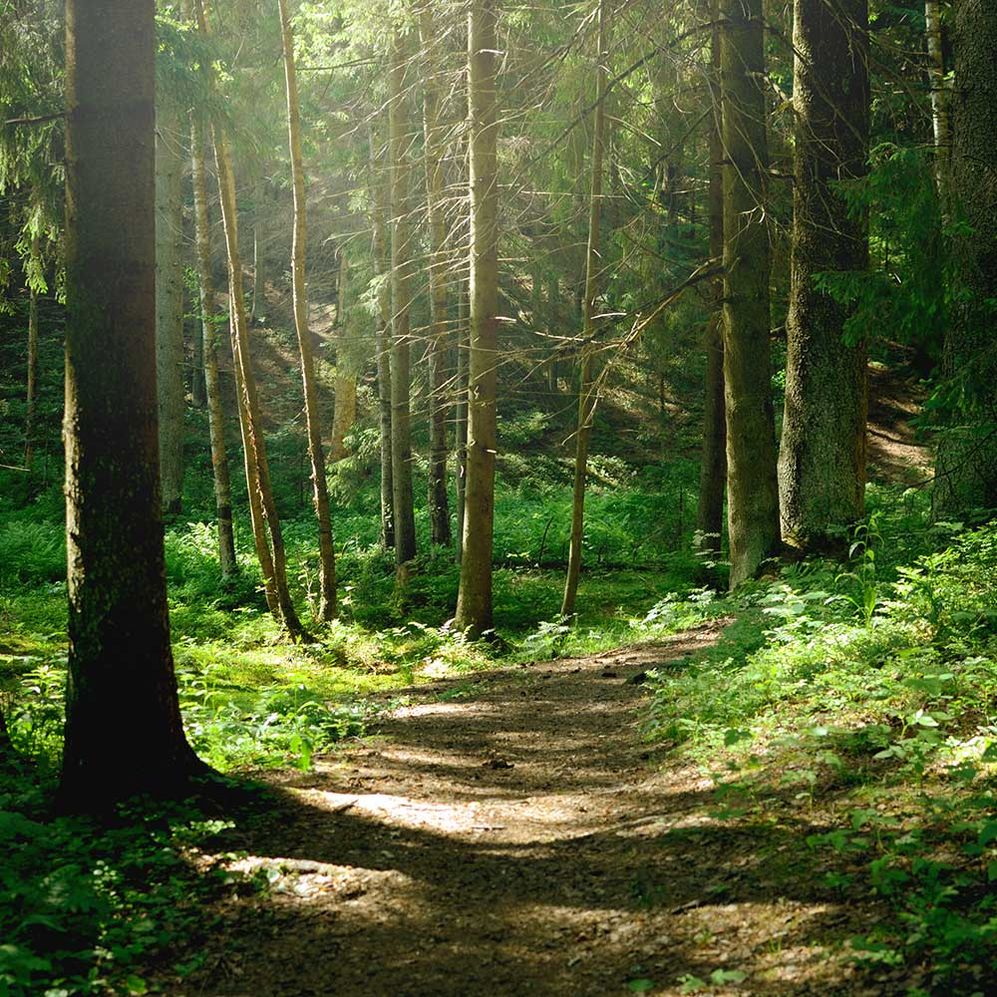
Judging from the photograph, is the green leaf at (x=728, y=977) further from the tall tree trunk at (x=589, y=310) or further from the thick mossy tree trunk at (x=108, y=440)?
the tall tree trunk at (x=589, y=310)

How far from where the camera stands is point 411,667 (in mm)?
10891

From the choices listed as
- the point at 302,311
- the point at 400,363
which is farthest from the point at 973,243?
the point at 400,363

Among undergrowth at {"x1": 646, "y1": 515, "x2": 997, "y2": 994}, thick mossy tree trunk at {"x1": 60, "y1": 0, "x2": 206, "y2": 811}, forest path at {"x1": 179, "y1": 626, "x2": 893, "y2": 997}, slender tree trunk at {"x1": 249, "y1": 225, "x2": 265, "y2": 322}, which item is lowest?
forest path at {"x1": 179, "y1": 626, "x2": 893, "y2": 997}

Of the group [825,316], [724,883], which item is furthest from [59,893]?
[825,316]

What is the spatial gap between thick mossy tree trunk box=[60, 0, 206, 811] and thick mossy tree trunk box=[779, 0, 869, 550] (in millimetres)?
6823

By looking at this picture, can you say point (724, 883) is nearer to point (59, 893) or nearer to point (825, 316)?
point (59, 893)

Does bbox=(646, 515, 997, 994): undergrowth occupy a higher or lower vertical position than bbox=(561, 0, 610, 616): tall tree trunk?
lower

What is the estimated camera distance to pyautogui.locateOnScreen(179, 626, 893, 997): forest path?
10.5 ft

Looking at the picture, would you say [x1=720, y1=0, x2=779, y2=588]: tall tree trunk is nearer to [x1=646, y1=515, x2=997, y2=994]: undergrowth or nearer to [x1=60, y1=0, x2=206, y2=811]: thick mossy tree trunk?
[x1=646, y1=515, x2=997, y2=994]: undergrowth

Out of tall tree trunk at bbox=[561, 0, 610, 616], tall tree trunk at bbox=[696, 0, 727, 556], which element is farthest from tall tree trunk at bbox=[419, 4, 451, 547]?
tall tree trunk at bbox=[696, 0, 727, 556]

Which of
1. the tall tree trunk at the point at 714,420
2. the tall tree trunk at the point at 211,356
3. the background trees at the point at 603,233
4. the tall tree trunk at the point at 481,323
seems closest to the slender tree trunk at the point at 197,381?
the background trees at the point at 603,233

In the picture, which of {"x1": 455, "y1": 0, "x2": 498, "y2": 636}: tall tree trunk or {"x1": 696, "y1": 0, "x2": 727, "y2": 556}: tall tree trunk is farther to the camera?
{"x1": 696, "y1": 0, "x2": 727, "y2": 556}: tall tree trunk

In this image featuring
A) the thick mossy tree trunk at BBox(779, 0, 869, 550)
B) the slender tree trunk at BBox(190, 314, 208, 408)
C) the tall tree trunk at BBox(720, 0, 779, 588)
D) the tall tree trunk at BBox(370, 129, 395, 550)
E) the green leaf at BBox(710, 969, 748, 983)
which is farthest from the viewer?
the slender tree trunk at BBox(190, 314, 208, 408)

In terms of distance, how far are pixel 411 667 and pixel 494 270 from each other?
493cm
